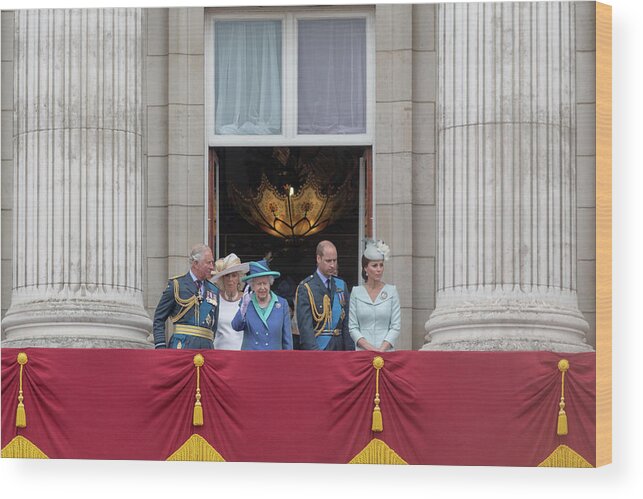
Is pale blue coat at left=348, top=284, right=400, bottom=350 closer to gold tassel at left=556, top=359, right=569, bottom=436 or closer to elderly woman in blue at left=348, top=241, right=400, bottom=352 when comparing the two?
elderly woman in blue at left=348, top=241, right=400, bottom=352

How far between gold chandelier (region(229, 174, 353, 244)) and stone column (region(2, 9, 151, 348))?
1.32 meters

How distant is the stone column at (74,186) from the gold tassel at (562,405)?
15.2 ft

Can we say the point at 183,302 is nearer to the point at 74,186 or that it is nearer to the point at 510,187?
the point at 74,186

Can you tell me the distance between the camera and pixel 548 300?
22844 mm

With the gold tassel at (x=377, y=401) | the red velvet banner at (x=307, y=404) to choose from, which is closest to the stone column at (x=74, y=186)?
the red velvet banner at (x=307, y=404)

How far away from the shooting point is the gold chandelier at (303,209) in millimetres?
23516

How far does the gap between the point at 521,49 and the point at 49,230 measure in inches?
216

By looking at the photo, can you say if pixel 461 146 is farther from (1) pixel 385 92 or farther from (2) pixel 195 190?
(2) pixel 195 190

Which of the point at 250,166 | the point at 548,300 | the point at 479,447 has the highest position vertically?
the point at 250,166

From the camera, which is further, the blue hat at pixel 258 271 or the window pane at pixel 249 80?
the window pane at pixel 249 80

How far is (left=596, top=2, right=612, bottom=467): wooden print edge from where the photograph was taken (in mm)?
22406

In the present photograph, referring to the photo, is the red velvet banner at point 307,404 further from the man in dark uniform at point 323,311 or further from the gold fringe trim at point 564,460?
the man in dark uniform at point 323,311

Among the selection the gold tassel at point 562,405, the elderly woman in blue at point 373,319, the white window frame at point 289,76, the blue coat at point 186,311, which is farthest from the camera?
the white window frame at point 289,76

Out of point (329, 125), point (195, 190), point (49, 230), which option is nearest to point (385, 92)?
point (329, 125)
